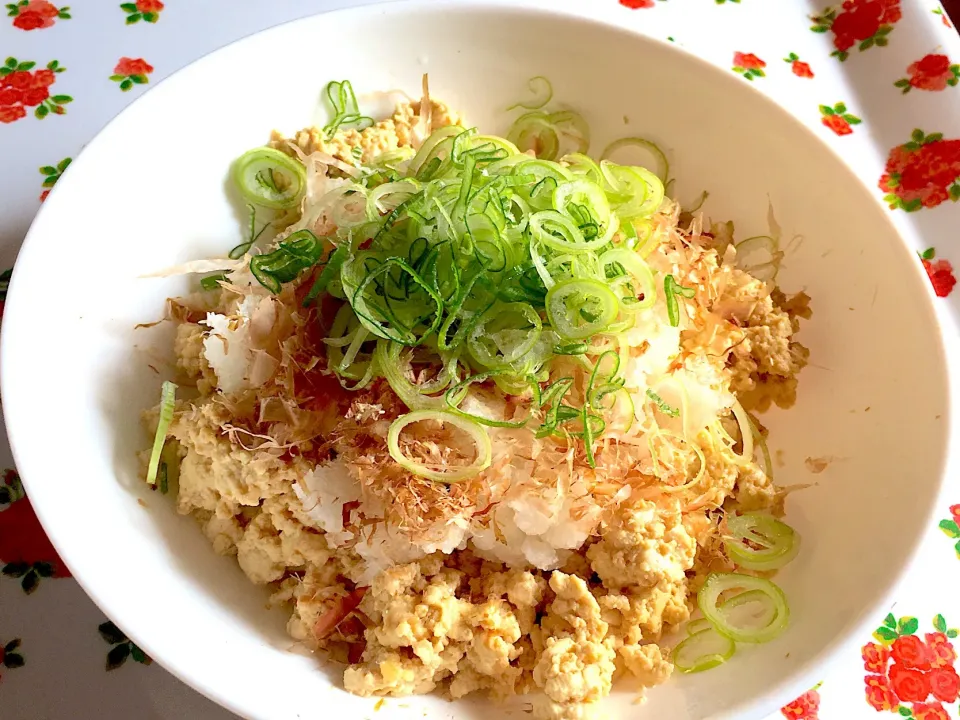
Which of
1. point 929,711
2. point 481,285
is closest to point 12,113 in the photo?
point 481,285

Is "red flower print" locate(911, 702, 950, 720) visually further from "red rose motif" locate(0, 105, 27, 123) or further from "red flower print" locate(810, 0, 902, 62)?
"red rose motif" locate(0, 105, 27, 123)

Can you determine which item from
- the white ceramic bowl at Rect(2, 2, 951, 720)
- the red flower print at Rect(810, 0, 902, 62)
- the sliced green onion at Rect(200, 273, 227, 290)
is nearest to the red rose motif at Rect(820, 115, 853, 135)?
the red flower print at Rect(810, 0, 902, 62)

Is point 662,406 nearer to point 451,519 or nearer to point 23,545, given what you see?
point 451,519

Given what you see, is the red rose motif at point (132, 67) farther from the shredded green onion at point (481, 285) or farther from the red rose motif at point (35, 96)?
the shredded green onion at point (481, 285)

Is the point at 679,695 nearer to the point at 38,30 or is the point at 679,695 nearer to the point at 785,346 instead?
the point at 785,346

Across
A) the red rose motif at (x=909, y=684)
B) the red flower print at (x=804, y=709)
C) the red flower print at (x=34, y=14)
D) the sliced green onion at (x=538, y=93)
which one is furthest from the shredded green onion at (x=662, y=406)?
the red flower print at (x=34, y=14)

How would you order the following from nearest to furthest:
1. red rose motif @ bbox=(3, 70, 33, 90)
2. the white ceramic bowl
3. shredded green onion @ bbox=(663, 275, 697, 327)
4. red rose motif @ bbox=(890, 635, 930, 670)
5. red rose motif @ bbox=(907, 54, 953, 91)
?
the white ceramic bowl, shredded green onion @ bbox=(663, 275, 697, 327), red rose motif @ bbox=(890, 635, 930, 670), red rose motif @ bbox=(3, 70, 33, 90), red rose motif @ bbox=(907, 54, 953, 91)
